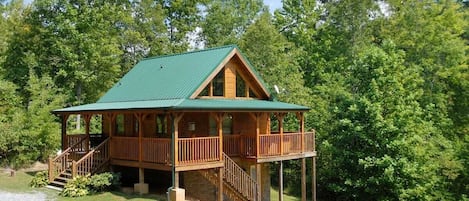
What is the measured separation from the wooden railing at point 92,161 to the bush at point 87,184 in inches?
26.0

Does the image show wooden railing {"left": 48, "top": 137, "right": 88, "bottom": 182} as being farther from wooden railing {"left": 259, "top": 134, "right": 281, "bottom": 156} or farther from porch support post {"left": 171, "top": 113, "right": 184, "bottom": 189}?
wooden railing {"left": 259, "top": 134, "right": 281, "bottom": 156}

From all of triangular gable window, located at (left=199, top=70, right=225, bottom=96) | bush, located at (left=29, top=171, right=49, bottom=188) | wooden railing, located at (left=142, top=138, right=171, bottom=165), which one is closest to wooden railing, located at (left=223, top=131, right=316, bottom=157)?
triangular gable window, located at (left=199, top=70, right=225, bottom=96)

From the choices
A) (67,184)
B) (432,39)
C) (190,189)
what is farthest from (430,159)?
(67,184)

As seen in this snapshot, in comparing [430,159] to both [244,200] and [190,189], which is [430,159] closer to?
[244,200]

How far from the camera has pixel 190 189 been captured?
19.4 m

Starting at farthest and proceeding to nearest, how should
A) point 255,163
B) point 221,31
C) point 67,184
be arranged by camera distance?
1. point 221,31
2. point 255,163
3. point 67,184

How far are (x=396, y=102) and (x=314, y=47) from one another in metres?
16.7

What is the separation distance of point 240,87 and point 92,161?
→ 705 centimetres

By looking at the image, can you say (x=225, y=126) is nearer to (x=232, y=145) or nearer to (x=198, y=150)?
(x=232, y=145)

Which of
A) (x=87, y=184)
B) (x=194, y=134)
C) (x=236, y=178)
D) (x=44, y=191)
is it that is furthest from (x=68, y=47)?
(x=236, y=178)

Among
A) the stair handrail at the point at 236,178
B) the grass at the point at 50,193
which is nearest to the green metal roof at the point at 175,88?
the stair handrail at the point at 236,178

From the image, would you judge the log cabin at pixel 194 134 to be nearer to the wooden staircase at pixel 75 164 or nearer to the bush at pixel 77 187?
the wooden staircase at pixel 75 164

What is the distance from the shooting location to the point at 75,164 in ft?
60.0

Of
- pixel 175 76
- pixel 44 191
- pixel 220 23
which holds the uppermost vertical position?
pixel 220 23
